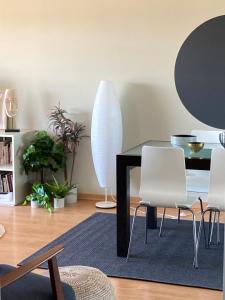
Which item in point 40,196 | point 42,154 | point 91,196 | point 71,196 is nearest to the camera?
point 40,196

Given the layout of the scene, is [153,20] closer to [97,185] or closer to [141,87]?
[141,87]

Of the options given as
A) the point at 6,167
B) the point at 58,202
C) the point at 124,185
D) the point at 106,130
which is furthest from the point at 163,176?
the point at 6,167

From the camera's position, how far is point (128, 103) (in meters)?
5.45

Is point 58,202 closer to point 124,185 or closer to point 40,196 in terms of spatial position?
point 40,196

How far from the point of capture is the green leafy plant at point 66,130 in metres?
5.51

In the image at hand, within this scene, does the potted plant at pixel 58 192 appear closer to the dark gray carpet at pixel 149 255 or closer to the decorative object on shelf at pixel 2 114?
the dark gray carpet at pixel 149 255

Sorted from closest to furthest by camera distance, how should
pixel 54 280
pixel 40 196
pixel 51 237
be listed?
pixel 54 280, pixel 51 237, pixel 40 196

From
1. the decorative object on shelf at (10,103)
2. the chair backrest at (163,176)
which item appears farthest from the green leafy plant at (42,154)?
the chair backrest at (163,176)

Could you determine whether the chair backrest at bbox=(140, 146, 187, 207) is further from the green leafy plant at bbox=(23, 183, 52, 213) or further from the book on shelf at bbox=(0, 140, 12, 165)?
the book on shelf at bbox=(0, 140, 12, 165)

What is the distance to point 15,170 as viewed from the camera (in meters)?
5.40

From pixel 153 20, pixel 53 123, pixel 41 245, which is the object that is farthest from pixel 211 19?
pixel 41 245

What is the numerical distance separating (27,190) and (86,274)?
3110mm

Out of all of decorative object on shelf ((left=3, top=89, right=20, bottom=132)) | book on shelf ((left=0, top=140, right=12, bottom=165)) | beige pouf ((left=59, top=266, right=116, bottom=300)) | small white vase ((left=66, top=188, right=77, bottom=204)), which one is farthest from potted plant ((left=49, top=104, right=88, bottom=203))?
beige pouf ((left=59, top=266, right=116, bottom=300))

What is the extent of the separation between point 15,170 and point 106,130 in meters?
1.06
